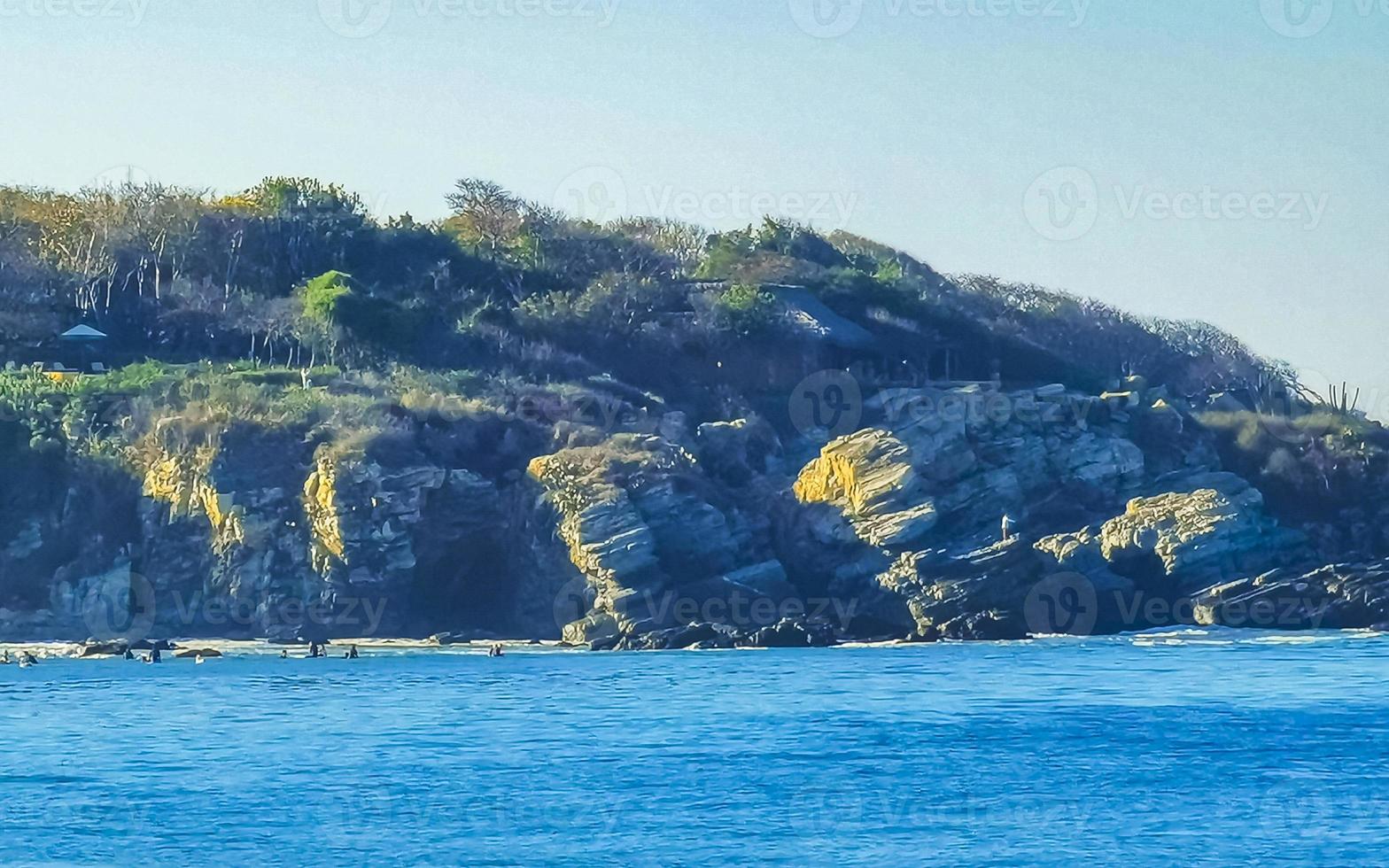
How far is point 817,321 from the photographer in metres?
89.4

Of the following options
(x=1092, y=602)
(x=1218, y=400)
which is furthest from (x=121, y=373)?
(x=1218, y=400)

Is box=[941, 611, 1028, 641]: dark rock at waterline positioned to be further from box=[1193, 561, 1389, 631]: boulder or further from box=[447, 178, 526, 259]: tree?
box=[447, 178, 526, 259]: tree

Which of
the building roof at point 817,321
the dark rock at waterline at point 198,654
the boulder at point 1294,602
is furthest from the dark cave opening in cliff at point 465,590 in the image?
the building roof at point 817,321

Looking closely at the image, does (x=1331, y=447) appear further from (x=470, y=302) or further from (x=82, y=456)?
(x=82, y=456)

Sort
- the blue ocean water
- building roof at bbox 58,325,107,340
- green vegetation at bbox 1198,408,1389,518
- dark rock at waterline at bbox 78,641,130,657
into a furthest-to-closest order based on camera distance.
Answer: building roof at bbox 58,325,107,340, green vegetation at bbox 1198,408,1389,518, dark rock at waterline at bbox 78,641,130,657, the blue ocean water

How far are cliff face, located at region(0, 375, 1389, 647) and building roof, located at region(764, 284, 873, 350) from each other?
48.8 ft

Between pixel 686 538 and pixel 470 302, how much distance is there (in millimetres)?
26389

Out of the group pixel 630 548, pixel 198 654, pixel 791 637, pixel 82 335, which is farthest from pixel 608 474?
pixel 82 335

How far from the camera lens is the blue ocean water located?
1318 inches

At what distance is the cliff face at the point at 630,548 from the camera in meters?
67.7

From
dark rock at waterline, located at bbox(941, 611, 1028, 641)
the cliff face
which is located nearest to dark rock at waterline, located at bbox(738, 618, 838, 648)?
the cliff face

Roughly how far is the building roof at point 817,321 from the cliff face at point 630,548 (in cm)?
1488

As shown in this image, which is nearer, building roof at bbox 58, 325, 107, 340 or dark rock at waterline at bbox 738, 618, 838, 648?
dark rock at waterline at bbox 738, 618, 838, 648

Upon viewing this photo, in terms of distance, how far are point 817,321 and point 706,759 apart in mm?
48957
